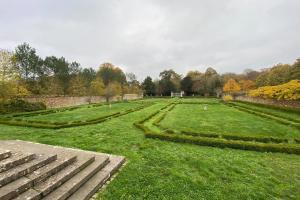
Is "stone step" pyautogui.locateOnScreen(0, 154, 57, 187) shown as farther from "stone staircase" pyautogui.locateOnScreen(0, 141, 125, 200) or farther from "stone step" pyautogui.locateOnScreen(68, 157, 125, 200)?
"stone step" pyautogui.locateOnScreen(68, 157, 125, 200)

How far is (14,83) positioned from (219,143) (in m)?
23.9

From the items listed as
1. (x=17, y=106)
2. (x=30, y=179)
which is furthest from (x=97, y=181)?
(x=17, y=106)

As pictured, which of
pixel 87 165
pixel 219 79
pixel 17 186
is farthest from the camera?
pixel 219 79

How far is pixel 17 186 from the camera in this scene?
4.21 m

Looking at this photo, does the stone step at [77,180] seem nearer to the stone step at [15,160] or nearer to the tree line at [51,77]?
the stone step at [15,160]

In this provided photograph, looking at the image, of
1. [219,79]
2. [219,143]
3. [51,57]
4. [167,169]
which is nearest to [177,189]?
[167,169]

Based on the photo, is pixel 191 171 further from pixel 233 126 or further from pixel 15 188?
pixel 233 126

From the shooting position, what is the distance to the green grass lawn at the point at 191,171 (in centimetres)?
519

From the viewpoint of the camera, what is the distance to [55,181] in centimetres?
477

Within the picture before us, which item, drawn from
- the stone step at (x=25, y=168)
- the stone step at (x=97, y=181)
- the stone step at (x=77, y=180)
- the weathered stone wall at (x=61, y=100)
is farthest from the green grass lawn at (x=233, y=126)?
the weathered stone wall at (x=61, y=100)

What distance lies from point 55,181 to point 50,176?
0.34 metres

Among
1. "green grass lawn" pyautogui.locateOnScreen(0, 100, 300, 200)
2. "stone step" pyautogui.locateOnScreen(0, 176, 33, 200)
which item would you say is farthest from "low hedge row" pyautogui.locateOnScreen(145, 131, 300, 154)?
"stone step" pyautogui.locateOnScreen(0, 176, 33, 200)

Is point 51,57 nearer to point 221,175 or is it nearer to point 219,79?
point 221,175

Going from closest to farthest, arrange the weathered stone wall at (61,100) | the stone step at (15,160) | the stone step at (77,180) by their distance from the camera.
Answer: the stone step at (77,180) < the stone step at (15,160) < the weathered stone wall at (61,100)
